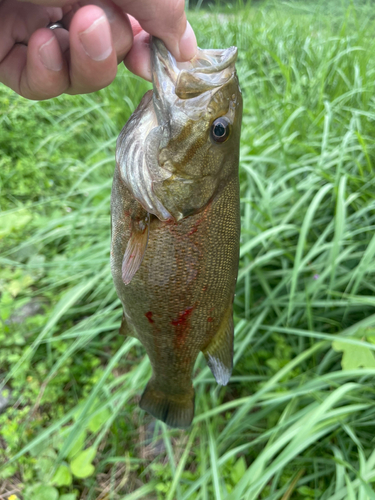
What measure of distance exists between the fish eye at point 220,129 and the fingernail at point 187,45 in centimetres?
16

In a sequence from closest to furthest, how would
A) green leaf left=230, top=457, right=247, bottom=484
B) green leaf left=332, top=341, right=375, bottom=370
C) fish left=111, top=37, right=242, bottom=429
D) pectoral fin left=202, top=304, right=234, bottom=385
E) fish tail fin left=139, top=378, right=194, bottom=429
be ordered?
fish left=111, top=37, right=242, bottom=429 < pectoral fin left=202, top=304, right=234, bottom=385 < fish tail fin left=139, top=378, right=194, bottom=429 < green leaf left=332, top=341, right=375, bottom=370 < green leaf left=230, top=457, right=247, bottom=484

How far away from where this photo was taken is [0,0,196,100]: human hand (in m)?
0.73

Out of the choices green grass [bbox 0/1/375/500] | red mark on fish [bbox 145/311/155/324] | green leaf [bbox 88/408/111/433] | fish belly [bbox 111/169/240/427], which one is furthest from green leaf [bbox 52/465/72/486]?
red mark on fish [bbox 145/311/155/324]

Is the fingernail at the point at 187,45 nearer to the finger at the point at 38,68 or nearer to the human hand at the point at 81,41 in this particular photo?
the human hand at the point at 81,41

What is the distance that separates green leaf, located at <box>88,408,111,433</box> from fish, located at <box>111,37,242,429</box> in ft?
2.52

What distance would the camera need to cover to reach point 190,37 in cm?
78

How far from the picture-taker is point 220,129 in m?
0.87

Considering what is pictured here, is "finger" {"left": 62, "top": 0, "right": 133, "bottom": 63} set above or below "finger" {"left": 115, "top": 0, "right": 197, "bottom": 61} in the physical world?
above

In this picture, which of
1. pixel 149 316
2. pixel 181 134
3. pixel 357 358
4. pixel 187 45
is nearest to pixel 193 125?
pixel 181 134

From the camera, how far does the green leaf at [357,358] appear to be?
129 centimetres

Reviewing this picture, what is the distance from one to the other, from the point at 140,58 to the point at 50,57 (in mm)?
242

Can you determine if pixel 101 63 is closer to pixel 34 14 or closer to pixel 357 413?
pixel 34 14

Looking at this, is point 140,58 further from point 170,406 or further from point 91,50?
point 170,406

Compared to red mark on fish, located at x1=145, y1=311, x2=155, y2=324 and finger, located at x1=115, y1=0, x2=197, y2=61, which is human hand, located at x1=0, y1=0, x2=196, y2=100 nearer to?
finger, located at x1=115, y1=0, x2=197, y2=61
